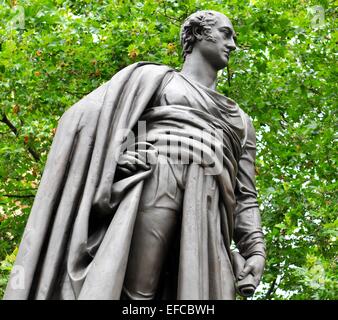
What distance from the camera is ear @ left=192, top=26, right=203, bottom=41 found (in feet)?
22.3

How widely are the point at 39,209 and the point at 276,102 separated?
9.32m

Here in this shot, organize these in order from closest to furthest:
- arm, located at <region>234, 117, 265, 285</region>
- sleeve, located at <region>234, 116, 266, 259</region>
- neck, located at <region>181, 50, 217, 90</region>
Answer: arm, located at <region>234, 117, 265, 285</region> → sleeve, located at <region>234, 116, 266, 259</region> → neck, located at <region>181, 50, 217, 90</region>

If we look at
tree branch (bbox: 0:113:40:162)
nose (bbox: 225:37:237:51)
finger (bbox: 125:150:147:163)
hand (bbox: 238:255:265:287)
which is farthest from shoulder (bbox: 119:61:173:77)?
tree branch (bbox: 0:113:40:162)

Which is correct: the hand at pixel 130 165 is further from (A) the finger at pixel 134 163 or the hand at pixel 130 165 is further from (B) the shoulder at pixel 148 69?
(B) the shoulder at pixel 148 69

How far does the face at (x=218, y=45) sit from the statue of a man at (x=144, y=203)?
1.09ft

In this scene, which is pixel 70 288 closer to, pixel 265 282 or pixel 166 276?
pixel 166 276

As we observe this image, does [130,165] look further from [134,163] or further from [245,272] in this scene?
[245,272]

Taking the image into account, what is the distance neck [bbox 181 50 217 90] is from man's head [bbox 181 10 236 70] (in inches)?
1.5

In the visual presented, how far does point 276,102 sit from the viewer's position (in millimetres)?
14664

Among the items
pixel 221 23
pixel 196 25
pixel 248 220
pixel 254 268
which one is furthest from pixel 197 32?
pixel 254 268

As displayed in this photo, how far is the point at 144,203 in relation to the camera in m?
5.82

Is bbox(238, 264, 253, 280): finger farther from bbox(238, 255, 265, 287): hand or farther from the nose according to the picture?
the nose

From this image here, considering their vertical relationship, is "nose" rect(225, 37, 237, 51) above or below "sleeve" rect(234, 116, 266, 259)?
above

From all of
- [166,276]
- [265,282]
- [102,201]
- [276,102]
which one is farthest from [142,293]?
[276,102]
